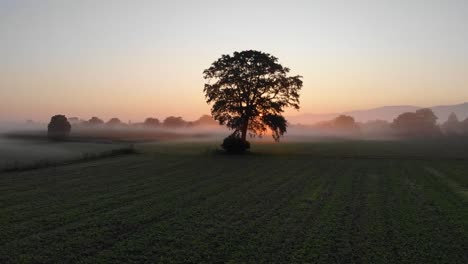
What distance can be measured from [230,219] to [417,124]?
179737mm

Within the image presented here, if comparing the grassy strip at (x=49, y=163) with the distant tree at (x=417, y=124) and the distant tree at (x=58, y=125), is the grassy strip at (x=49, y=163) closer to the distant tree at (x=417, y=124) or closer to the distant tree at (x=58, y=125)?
the distant tree at (x=58, y=125)

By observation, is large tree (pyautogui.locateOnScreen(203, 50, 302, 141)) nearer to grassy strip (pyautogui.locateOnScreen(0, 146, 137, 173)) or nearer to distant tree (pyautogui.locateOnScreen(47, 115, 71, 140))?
grassy strip (pyautogui.locateOnScreen(0, 146, 137, 173))

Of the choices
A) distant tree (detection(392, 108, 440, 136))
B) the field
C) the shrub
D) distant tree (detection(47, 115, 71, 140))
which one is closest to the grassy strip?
the field

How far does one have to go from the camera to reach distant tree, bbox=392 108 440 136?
160375 millimetres

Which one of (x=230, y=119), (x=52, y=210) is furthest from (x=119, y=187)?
(x=230, y=119)

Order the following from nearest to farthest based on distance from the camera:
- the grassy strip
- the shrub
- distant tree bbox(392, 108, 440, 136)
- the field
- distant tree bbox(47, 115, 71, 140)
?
1. the field
2. the grassy strip
3. the shrub
4. distant tree bbox(47, 115, 71, 140)
5. distant tree bbox(392, 108, 440, 136)

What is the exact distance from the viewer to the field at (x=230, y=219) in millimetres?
10914

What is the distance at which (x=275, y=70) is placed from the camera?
52812 mm

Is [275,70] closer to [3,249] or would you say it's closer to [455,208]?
[455,208]

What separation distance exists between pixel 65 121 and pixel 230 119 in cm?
9992

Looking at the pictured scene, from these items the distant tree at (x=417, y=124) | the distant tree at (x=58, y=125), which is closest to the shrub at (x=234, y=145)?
the distant tree at (x=58, y=125)

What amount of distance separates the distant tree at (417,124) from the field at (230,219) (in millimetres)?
152959

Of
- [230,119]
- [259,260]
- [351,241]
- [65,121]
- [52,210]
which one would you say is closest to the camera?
[259,260]

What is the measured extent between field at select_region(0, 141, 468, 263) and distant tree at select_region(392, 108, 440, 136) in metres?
153
